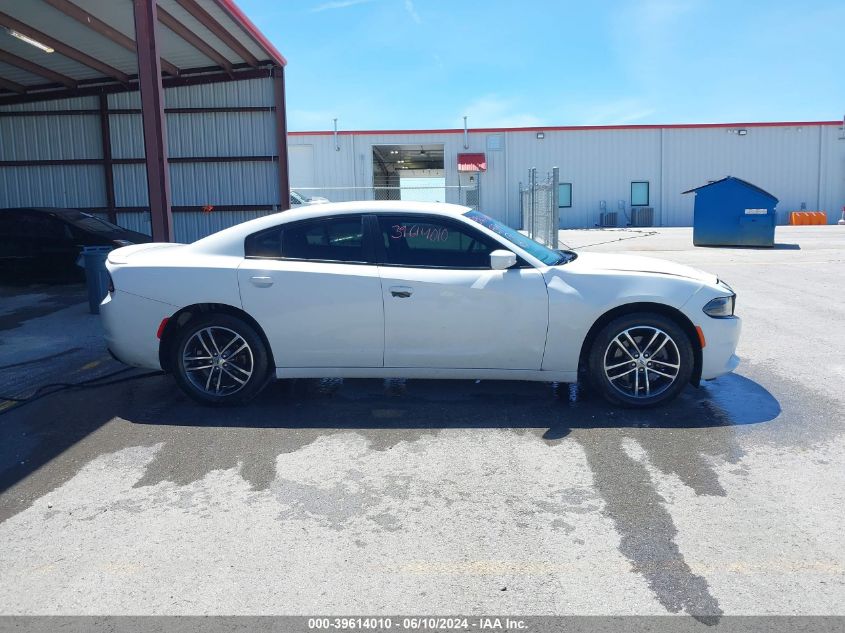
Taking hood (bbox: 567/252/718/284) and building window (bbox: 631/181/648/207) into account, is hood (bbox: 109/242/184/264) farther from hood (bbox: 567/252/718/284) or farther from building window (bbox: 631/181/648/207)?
building window (bbox: 631/181/648/207)

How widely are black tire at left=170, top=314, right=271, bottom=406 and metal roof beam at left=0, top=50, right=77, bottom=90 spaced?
11.0 meters

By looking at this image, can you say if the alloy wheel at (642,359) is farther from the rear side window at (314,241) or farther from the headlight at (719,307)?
the rear side window at (314,241)

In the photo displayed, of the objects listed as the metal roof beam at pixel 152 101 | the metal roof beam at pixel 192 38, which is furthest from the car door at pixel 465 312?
the metal roof beam at pixel 192 38

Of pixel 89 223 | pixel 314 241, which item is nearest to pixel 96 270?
pixel 89 223

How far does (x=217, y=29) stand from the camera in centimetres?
1231

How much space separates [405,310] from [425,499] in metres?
1.67

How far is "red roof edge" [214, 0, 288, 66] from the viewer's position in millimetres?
11388

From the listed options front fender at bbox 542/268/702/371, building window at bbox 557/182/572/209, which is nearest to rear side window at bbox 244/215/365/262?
front fender at bbox 542/268/702/371

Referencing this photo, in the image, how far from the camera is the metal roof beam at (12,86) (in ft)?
49.2

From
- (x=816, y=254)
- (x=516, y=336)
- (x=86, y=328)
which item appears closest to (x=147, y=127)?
(x=86, y=328)

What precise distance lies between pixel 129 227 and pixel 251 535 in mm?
14602

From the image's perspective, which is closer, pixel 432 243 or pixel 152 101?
pixel 432 243

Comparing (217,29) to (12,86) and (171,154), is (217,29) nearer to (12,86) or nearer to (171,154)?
(171,154)

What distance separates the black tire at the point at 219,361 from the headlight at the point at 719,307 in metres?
3.24
